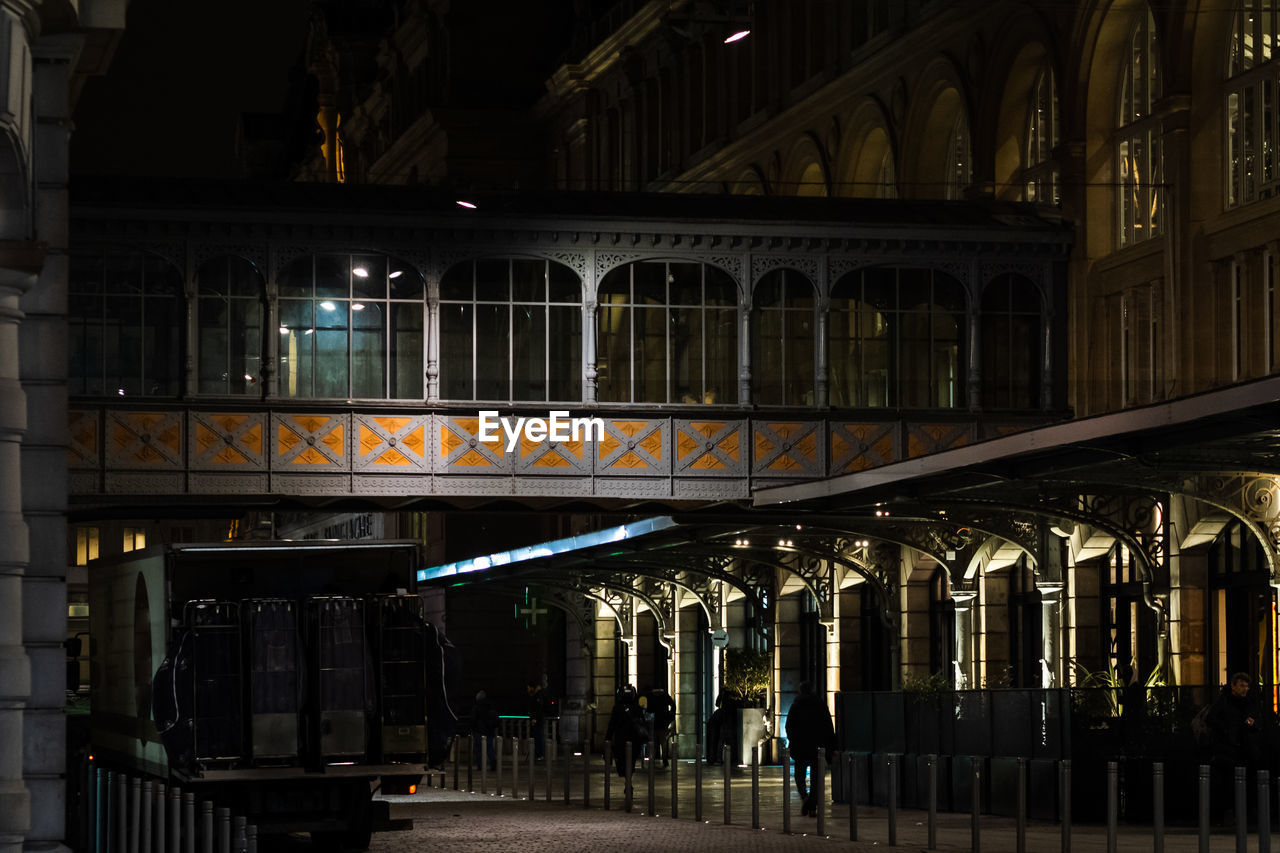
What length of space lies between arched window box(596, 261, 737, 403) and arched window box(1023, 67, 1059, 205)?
5.76 metres

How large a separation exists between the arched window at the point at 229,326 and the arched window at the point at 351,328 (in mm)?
463

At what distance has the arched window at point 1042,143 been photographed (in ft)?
137

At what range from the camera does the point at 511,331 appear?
135ft

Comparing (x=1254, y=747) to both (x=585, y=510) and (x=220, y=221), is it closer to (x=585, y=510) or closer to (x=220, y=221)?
(x=585, y=510)

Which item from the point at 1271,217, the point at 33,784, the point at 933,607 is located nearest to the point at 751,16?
the point at 933,607

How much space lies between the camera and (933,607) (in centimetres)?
4400

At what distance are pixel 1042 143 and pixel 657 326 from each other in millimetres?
A: 7656

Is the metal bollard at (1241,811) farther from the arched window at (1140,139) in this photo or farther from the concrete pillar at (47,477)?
the arched window at (1140,139)

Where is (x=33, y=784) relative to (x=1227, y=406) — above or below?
below

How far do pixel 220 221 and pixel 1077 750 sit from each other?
18.0 meters

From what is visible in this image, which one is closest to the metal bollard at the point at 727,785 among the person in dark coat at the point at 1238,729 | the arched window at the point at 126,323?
the person in dark coat at the point at 1238,729

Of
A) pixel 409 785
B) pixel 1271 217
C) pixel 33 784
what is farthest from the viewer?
pixel 1271 217

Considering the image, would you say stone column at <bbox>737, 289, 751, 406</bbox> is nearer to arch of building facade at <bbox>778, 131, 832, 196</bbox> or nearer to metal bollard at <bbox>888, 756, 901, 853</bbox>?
arch of building facade at <bbox>778, 131, 832, 196</bbox>

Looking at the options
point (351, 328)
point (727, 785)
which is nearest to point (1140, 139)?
point (351, 328)
